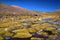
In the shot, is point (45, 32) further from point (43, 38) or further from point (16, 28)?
point (16, 28)

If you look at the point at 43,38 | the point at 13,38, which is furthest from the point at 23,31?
the point at 43,38

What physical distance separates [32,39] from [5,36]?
5.37 ft

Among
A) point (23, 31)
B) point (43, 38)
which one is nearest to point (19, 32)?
point (23, 31)

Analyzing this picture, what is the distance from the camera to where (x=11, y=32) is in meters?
8.28

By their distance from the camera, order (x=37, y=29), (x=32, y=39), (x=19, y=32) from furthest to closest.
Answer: (x=37, y=29) → (x=19, y=32) → (x=32, y=39)

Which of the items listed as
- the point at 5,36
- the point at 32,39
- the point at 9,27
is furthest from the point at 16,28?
the point at 32,39

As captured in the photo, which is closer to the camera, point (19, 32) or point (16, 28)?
point (19, 32)

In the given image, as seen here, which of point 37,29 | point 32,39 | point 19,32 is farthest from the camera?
point 37,29

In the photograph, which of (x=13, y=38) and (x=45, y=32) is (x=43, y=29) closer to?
(x=45, y=32)

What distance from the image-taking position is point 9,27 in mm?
9031

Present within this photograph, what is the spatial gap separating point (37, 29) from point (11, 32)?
5.55 feet

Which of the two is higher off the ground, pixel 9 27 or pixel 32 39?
pixel 9 27

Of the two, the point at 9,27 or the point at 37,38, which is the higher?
the point at 9,27

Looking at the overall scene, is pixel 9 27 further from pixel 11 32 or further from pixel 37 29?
pixel 37 29
